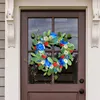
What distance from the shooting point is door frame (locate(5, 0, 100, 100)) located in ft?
16.0

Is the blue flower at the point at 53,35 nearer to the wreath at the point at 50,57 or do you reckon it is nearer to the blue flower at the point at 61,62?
the wreath at the point at 50,57

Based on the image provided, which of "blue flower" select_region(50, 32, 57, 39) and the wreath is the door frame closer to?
the wreath

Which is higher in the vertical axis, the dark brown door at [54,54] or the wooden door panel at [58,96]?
the dark brown door at [54,54]

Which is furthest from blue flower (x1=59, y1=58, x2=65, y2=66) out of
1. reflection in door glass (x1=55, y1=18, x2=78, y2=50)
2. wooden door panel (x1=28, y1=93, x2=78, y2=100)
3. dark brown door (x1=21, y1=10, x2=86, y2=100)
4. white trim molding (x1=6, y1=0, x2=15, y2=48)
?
white trim molding (x1=6, y1=0, x2=15, y2=48)

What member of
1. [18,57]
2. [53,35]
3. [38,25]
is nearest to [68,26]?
[53,35]

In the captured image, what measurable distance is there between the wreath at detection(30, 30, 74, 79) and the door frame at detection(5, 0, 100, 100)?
0.77 feet

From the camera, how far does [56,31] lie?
5.06 metres

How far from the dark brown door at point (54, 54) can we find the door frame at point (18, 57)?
4.9 inches

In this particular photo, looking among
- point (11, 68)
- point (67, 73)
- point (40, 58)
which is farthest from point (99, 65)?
point (11, 68)

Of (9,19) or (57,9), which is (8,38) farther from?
(57,9)

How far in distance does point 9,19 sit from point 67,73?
994 mm

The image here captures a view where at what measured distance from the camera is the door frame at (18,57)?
4.89 m

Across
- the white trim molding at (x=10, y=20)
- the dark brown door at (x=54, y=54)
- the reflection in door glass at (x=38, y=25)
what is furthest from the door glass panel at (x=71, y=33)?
the white trim molding at (x=10, y=20)

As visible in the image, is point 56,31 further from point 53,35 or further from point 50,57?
point 50,57
